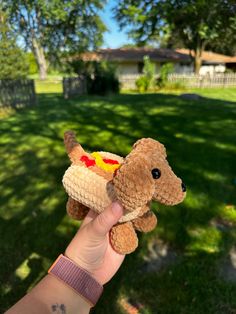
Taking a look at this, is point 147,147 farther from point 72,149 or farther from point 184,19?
point 184,19

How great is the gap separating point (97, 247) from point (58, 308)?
328 mm

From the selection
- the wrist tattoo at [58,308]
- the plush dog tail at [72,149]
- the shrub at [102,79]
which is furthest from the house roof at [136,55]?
the wrist tattoo at [58,308]

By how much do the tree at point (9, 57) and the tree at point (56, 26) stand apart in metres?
20.0

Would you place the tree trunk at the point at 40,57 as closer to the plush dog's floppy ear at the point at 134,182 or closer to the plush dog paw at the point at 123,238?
the plush dog paw at the point at 123,238

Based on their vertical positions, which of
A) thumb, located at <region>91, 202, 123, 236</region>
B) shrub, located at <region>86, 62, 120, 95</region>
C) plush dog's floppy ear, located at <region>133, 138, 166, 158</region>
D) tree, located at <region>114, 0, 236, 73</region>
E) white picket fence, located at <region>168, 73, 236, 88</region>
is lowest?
white picket fence, located at <region>168, 73, 236, 88</region>

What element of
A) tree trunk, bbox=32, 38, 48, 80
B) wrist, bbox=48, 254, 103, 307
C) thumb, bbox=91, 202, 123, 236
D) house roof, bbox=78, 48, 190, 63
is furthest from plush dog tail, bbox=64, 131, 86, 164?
tree trunk, bbox=32, 38, 48, 80

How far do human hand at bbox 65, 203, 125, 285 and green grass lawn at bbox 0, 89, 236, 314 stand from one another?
1.42 metres

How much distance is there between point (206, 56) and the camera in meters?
47.9

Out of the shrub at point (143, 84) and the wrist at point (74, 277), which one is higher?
the wrist at point (74, 277)

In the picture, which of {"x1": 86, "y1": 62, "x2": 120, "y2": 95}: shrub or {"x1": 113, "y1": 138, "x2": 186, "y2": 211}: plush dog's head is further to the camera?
{"x1": 86, "y1": 62, "x2": 120, "y2": 95}: shrub

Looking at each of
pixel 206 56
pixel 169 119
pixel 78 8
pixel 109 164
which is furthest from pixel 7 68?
pixel 206 56

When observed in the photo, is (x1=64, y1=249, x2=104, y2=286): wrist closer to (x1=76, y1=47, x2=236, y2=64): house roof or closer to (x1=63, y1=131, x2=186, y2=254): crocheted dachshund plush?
(x1=63, y1=131, x2=186, y2=254): crocheted dachshund plush

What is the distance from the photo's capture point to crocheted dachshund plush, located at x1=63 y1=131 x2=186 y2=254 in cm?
141

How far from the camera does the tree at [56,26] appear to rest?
41875mm
